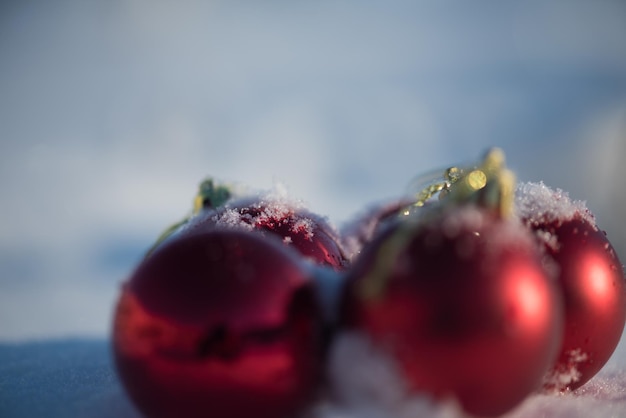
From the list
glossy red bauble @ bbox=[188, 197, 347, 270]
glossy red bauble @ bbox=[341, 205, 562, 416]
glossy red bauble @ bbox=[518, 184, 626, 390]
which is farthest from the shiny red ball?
glossy red bauble @ bbox=[188, 197, 347, 270]

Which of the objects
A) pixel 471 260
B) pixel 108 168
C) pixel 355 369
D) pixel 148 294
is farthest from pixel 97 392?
pixel 108 168

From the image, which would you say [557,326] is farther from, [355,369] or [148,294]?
[148,294]

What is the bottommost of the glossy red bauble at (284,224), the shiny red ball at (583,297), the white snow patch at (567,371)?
the white snow patch at (567,371)

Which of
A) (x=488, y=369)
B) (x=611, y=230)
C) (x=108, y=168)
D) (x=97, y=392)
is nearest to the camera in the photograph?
(x=488, y=369)

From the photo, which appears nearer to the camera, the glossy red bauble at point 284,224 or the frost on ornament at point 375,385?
the frost on ornament at point 375,385

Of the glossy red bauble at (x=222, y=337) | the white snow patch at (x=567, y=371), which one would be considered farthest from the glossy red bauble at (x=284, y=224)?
the white snow patch at (x=567, y=371)

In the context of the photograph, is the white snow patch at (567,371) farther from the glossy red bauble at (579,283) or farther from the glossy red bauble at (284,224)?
the glossy red bauble at (284,224)
